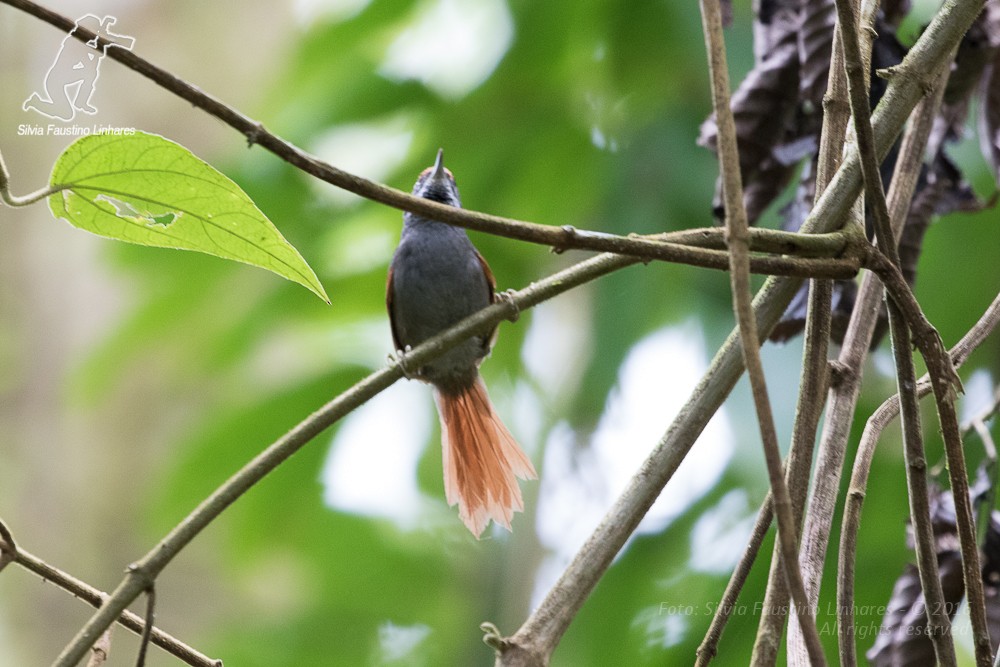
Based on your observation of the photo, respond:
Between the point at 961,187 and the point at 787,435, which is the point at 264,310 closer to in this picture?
the point at 787,435

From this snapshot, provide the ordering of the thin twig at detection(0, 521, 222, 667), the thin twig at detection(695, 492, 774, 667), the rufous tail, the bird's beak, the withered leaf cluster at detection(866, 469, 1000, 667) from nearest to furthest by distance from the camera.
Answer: the thin twig at detection(0, 521, 222, 667), the thin twig at detection(695, 492, 774, 667), the withered leaf cluster at detection(866, 469, 1000, 667), the rufous tail, the bird's beak

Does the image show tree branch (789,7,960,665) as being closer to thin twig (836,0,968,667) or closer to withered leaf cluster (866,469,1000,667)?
thin twig (836,0,968,667)

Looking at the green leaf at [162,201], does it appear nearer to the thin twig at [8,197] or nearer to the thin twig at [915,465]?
the thin twig at [8,197]

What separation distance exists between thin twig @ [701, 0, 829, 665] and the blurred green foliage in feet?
5.25

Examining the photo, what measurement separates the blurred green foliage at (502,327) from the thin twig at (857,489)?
1.10 m

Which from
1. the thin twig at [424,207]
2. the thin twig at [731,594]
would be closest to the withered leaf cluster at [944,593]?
the thin twig at [731,594]

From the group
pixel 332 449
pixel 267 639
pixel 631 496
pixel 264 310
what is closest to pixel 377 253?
pixel 264 310

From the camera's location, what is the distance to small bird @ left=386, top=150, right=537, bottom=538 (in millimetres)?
2215

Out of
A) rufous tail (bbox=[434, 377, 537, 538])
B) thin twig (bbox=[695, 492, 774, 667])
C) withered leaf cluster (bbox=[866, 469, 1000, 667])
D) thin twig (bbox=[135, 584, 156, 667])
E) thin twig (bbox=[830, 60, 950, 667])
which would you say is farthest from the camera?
rufous tail (bbox=[434, 377, 537, 538])

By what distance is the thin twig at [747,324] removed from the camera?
0.74 metres

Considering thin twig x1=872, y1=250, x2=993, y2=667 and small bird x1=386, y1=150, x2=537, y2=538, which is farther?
small bird x1=386, y1=150, x2=537, y2=538

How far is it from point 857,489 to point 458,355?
1295 mm

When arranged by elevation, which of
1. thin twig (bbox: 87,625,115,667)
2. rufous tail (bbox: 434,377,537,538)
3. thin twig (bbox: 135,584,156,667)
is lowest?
thin twig (bbox: 135,584,156,667)

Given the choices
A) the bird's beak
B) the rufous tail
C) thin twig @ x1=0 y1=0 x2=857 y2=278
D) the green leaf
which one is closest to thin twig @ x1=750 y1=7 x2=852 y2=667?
thin twig @ x1=0 y1=0 x2=857 y2=278
